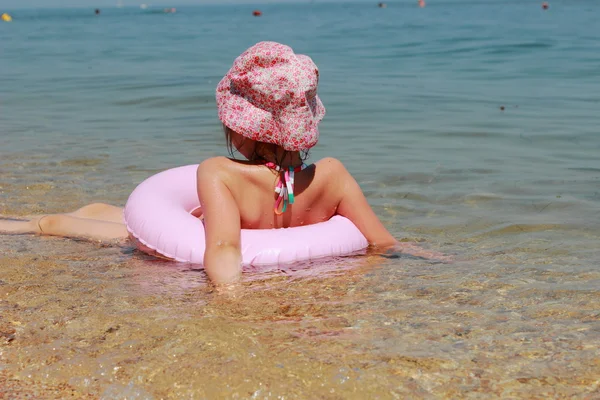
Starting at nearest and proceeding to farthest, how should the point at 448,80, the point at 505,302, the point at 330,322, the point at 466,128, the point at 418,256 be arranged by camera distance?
1. the point at 330,322
2. the point at 505,302
3. the point at 418,256
4. the point at 466,128
5. the point at 448,80

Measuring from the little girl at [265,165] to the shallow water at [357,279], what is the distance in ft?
0.86

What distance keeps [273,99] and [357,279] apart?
91 centimetres

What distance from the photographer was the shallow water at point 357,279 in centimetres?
262

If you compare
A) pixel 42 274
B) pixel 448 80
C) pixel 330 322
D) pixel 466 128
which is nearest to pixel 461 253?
pixel 330 322

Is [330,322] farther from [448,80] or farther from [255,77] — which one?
[448,80]

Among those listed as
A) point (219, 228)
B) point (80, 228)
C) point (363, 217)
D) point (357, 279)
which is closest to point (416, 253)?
point (363, 217)

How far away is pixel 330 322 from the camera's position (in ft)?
10.0

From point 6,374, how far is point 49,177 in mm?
3722

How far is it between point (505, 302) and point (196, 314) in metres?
1.30

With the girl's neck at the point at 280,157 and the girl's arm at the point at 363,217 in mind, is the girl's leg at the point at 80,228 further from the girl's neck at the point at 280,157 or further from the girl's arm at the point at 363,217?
the girl's arm at the point at 363,217

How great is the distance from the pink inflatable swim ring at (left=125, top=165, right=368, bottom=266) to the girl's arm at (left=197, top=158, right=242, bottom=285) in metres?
0.11

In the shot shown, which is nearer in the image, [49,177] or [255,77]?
[255,77]

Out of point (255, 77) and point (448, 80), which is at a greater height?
point (255, 77)

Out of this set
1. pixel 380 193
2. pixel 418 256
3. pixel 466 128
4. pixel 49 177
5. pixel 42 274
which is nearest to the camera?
pixel 42 274
